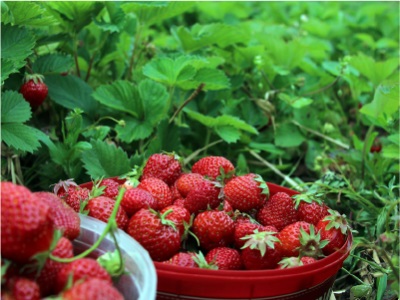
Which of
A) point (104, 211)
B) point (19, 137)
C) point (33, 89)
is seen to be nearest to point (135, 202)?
point (104, 211)

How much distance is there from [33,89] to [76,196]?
0.43m

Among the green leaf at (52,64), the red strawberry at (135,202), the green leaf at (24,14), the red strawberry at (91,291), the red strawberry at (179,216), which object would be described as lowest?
the red strawberry at (179,216)

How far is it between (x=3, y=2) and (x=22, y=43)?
0.37 feet

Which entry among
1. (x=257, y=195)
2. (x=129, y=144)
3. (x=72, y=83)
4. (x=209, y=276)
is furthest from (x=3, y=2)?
(x=209, y=276)

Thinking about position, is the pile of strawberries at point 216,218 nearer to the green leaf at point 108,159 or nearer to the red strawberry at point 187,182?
the red strawberry at point 187,182

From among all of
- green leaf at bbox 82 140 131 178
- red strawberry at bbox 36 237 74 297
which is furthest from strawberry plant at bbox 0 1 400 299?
red strawberry at bbox 36 237 74 297

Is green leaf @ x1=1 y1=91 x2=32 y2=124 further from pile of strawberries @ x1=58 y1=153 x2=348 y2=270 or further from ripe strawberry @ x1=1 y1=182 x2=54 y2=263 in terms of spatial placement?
ripe strawberry @ x1=1 y1=182 x2=54 y2=263

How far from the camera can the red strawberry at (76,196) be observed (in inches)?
43.8

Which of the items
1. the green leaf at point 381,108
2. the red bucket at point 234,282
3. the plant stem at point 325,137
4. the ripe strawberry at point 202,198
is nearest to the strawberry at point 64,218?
the red bucket at point 234,282

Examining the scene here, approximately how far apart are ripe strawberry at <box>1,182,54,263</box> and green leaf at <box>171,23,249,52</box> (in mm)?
1141

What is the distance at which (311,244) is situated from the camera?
1063 millimetres

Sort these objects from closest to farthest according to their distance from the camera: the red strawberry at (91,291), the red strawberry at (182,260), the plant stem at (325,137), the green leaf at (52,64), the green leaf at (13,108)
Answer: the red strawberry at (91,291) < the red strawberry at (182,260) < the green leaf at (13,108) < the green leaf at (52,64) < the plant stem at (325,137)

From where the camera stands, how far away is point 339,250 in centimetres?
107

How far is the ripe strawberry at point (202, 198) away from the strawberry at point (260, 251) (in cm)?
13
